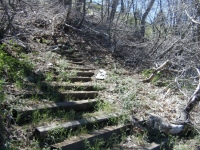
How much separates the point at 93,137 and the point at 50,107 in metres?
0.90

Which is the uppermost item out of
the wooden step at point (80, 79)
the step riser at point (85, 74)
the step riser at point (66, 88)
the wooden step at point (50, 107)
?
the step riser at point (85, 74)

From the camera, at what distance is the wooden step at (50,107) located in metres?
3.43

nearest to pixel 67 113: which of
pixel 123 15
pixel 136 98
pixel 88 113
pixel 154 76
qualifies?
pixel 88 113

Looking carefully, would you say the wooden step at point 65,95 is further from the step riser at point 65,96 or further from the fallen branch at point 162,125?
the fallen branch at point 162,125

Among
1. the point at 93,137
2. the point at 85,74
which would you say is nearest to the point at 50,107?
the point at 93,137

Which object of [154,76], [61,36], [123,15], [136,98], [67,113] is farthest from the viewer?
[123,15]

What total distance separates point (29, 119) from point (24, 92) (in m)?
0.70

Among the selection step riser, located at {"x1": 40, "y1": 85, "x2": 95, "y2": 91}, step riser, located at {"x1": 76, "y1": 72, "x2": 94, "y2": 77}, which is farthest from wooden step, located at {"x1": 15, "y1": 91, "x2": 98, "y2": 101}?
step riser, located at {"x1": 76, "y1": 72, "x2": 94, "y2": 77}

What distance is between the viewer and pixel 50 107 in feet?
12.8

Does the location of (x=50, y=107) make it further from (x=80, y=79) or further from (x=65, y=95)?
(x=80, y=79)

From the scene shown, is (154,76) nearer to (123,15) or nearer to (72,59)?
(72,59)

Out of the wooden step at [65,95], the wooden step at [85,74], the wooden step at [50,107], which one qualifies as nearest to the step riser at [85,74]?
the wooden step at [85,74]

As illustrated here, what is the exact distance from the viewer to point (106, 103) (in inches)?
189

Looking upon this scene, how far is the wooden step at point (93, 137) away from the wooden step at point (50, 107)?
0.69 m
